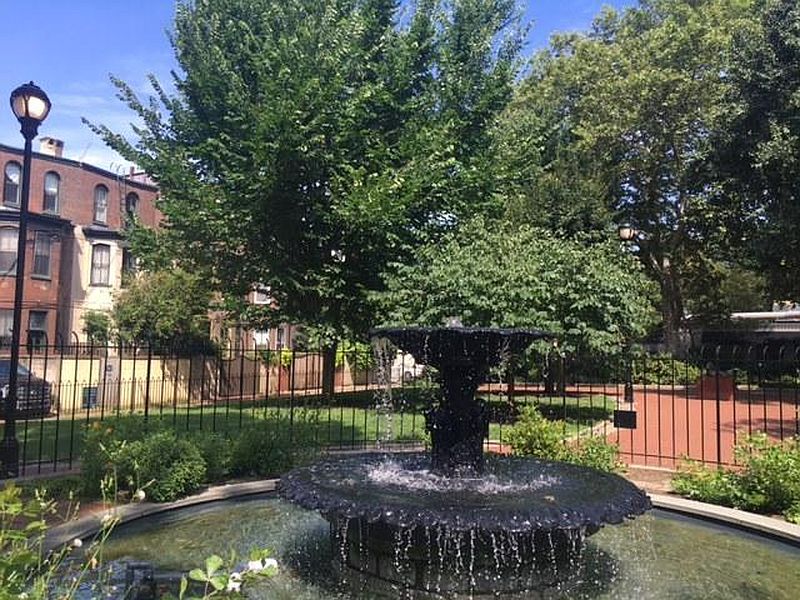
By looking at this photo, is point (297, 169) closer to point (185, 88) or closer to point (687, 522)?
point (185, 88)

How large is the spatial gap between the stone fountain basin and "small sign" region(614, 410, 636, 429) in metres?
4.62

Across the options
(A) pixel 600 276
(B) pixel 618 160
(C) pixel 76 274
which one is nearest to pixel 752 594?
(A) pixel 600 276

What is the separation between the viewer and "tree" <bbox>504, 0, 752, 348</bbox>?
25.8 meters

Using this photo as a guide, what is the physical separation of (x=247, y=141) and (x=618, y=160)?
1956cm

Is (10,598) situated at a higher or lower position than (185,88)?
lower

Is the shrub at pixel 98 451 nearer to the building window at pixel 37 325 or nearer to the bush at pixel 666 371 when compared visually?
the bush at pixel 666 371

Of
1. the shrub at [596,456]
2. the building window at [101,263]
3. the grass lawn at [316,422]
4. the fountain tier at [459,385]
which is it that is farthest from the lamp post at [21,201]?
the building window at [101,263]

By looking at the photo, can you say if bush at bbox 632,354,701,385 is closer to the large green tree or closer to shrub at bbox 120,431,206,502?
the large green tree

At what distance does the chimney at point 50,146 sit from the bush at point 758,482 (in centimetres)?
3542

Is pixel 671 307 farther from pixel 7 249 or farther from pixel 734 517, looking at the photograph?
pixel 7 249

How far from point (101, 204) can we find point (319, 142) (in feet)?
81.2

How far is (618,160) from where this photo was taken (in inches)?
1168

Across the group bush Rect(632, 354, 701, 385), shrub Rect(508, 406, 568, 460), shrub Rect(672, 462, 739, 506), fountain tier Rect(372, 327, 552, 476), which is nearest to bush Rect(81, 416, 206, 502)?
fountain tier Rect(372, 327, 552, 476)

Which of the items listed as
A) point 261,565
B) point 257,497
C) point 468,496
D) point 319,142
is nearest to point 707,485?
point 468,496
